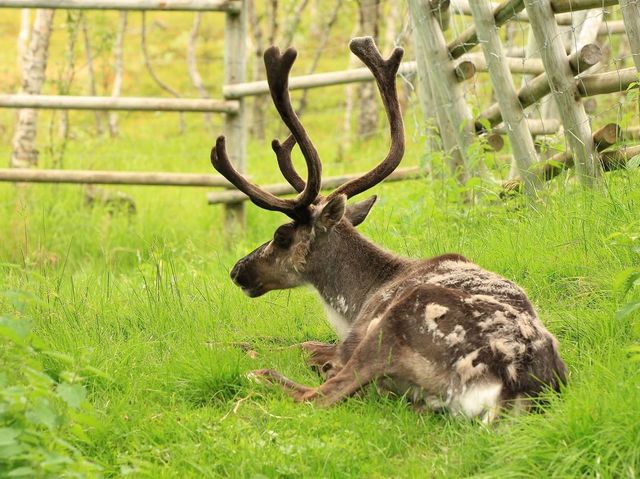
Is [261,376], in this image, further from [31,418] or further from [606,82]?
[606,82]

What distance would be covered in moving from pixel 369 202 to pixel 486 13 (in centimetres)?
179

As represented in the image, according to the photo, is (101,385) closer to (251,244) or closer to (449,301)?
(449,301)

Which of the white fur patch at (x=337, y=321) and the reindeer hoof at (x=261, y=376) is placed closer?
the reindeer hoof at (x=261, y=376)

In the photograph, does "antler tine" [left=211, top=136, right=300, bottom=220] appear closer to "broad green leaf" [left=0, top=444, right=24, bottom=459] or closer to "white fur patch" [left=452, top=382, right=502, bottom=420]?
"white fur patch" [left=452, top=382, right=502, bottom=420]

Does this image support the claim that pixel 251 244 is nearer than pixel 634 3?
No

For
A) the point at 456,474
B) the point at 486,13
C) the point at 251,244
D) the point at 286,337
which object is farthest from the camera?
the point at 251,244

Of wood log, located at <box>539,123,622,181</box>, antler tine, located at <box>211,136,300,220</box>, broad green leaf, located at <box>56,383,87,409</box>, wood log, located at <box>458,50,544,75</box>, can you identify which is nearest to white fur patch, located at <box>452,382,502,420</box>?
broad green leaf, located at <box>56,383,87,409</box>

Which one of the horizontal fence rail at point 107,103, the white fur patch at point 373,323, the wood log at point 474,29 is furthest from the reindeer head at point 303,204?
the horizontal fence rail at point 107,103

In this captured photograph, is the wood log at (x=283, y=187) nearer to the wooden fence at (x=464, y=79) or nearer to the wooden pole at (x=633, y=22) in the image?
the wooden fence at (x=464, y=79)

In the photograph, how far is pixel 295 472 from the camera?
156 inches

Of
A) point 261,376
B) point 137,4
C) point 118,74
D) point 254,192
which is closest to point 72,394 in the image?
point 261,376

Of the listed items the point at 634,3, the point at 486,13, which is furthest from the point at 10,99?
the point at 634,3

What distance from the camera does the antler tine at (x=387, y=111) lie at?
18.6 feet

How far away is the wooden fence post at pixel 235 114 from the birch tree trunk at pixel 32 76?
2484 mm
